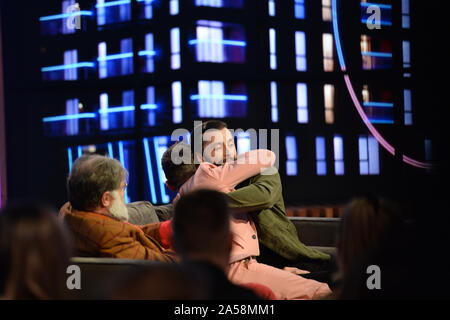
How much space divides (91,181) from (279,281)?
2.88 ft

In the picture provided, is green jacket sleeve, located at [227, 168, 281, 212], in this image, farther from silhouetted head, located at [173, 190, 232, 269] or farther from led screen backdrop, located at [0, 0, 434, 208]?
led screen backdrop, located at [0, 0, 434, 208]

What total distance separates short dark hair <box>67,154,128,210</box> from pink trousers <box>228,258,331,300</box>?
2.08 ft

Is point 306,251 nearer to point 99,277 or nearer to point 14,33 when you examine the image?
point 99,277

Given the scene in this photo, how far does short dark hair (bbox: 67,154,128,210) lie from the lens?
2.31 m

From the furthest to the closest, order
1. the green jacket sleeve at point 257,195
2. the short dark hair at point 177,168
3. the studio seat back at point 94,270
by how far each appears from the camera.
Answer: the short dark hair at point 177,168 → the green jacket sleeve at point 257,195 → the studio seat back at point 94,270

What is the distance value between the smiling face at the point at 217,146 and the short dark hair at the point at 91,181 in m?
0.50

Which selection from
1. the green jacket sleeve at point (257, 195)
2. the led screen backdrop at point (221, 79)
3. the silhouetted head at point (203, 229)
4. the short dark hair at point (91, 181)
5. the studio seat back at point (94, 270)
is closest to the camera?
the silhouetted head at point (203, 229)

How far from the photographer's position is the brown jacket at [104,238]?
234 cm

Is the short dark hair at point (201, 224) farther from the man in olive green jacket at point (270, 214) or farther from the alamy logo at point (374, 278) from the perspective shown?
the man in olive green jacket at point (270, 214)

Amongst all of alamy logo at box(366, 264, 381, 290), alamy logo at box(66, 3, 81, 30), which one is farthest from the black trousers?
alamy logo at box(66, 3, 81, 30)

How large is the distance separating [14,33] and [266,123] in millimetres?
3806

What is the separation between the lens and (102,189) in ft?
7.66

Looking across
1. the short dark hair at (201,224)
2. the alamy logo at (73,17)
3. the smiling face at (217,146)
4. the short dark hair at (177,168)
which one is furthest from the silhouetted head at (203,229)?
the alamy logo at (73,17)
